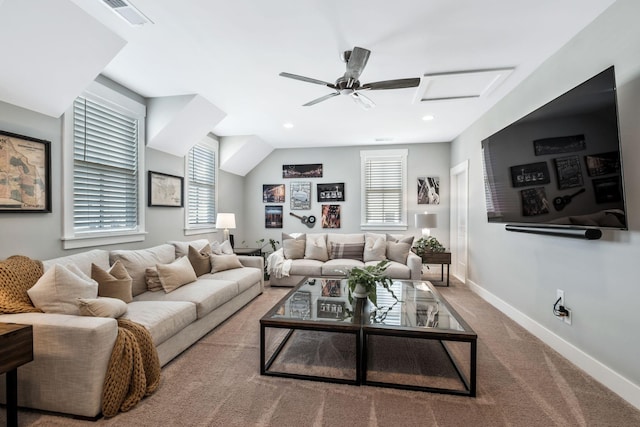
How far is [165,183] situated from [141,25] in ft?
6.92

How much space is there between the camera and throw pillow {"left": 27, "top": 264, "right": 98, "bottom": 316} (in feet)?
6.17

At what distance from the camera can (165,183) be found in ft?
12.7

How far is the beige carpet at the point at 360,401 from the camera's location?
166 centimetres

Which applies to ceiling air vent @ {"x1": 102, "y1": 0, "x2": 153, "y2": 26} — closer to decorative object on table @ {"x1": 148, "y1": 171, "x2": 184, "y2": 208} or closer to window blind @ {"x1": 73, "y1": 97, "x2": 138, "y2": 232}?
window blind @ {"x1": 73, "y1": 97, "x2": 138, "y2": 232}

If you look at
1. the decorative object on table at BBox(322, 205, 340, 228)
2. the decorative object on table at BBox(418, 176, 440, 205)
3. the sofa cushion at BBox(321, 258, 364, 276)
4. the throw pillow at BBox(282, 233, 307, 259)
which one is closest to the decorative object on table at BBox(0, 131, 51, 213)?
the throw pillow at BBox(282, 233, 307, 259)

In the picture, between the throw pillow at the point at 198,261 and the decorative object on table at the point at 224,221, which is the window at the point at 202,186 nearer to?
the decorative object on table at the point at 224,221

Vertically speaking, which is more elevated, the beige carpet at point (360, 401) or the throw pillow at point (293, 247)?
the throw pillow at point (293, 247)

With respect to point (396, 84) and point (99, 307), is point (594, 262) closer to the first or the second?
point (396, 84)

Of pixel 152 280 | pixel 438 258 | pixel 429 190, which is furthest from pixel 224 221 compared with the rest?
pixel 429 190

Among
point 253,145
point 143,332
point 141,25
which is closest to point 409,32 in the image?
point 141,25

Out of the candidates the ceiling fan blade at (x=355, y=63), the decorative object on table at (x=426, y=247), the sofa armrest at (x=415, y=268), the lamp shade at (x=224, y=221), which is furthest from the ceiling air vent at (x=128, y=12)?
the decorative object on table at (x=426, y=247)

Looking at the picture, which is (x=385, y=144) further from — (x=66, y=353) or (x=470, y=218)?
(x=66, y=353)

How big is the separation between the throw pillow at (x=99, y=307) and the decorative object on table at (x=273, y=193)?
167 inches

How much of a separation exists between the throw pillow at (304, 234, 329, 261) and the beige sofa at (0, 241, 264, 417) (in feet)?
5.31
